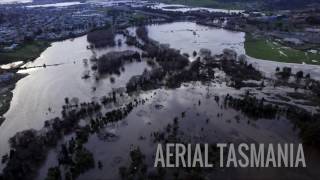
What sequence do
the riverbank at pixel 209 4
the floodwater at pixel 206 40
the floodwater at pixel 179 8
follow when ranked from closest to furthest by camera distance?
the floodwater at pixel 206 40
the floodwater at pixel 179 8
the riverbank at pixel 209 4

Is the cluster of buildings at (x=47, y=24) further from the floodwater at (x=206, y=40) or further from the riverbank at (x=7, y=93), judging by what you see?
the floodwater at (x=206, y=40)

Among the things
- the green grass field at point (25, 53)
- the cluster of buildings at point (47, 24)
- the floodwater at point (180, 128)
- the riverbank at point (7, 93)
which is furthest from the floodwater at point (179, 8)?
the floodwater at point (180, 128)

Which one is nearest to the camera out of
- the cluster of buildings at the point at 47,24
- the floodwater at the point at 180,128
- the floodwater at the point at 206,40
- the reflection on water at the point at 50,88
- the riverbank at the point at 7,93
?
the floodwater at the point at 180,128

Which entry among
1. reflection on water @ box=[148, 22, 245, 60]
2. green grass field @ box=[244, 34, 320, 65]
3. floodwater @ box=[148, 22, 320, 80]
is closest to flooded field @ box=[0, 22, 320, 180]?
floodwater @ box=[148, 22, 320, 80]

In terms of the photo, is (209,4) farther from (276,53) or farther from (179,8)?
(276,53)

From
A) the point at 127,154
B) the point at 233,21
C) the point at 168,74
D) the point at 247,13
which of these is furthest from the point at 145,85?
the point at 247,13

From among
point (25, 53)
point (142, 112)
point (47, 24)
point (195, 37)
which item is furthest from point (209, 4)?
point (142, 112)

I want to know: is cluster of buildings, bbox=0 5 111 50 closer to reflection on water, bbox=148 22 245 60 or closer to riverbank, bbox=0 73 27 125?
riverbank, bbox=0 73 27 125
